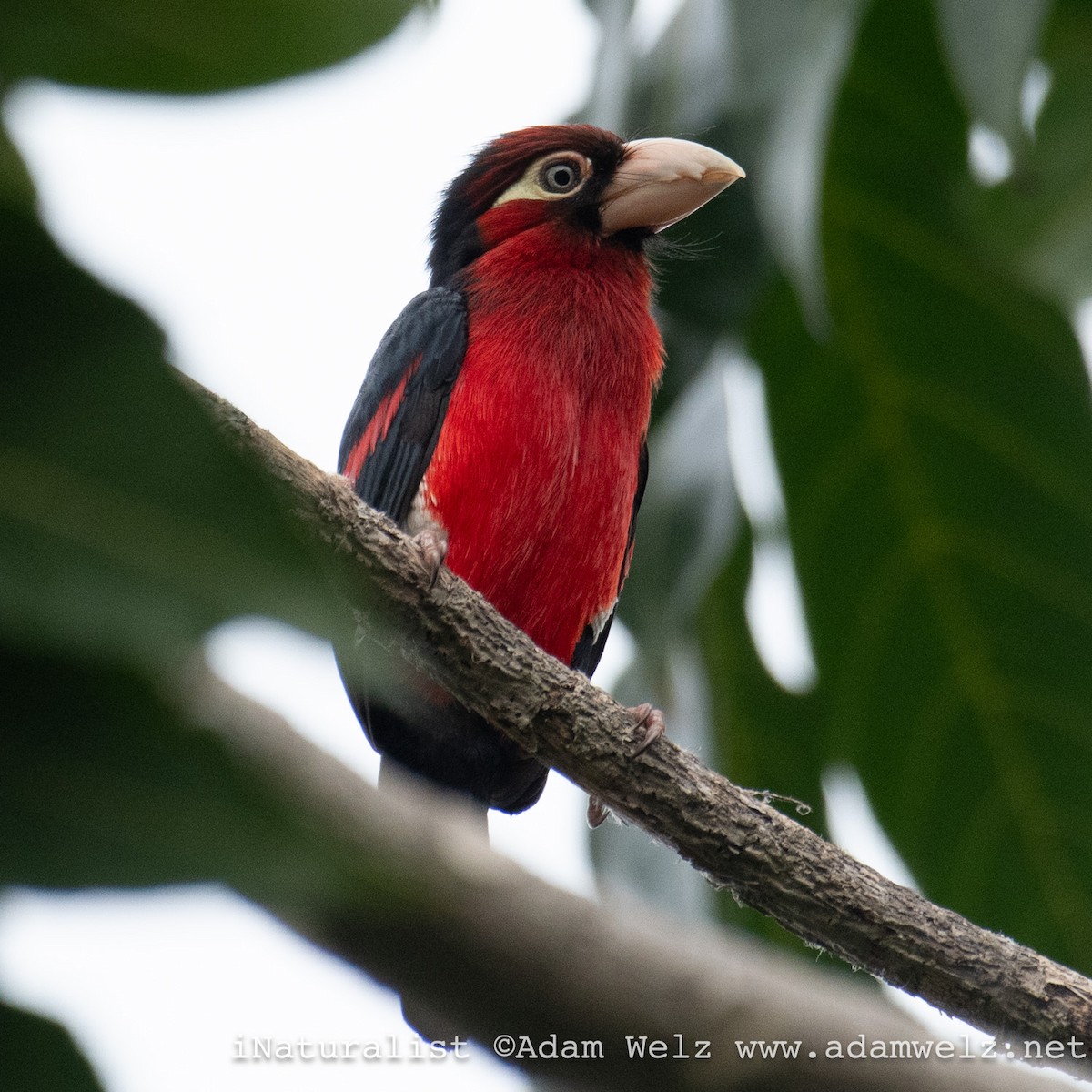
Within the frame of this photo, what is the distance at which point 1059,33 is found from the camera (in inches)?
126

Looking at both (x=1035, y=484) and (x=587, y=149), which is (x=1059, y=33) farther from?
(x=587, y=149)

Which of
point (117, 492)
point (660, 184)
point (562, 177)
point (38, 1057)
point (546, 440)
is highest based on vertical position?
point (562, 177)

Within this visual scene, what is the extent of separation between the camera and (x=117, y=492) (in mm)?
476

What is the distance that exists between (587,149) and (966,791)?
231 centimetres

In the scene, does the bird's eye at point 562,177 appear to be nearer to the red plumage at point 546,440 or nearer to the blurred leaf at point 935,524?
the red plumage at point 546,440

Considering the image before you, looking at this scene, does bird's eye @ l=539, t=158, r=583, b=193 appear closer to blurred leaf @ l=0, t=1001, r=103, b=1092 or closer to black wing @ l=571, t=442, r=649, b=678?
black wing @ l=571, t=442, r=649, b=678

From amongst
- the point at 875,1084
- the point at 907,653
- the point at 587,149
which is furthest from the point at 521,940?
the point at 587,149

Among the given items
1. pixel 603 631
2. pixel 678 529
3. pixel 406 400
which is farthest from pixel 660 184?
pixel 678 529

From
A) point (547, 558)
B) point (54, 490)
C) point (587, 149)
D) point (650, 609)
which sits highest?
point (587, 149)

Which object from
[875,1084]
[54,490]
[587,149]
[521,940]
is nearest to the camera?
[54,490]

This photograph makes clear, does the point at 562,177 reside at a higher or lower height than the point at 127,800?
higher

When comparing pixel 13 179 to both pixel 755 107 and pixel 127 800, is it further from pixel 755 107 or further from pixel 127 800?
pixel 755 107

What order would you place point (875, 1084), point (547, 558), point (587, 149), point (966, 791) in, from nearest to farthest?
1. point (875, 1084)
2. point (966, 791)
3. point (547, 558)
4. point (587, 149)

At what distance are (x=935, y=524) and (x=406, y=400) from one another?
147 cm
